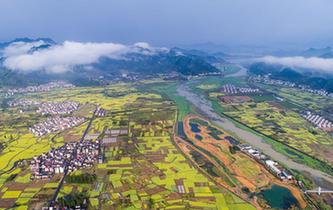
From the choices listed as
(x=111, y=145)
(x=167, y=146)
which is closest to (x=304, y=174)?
(x=167, y=146)

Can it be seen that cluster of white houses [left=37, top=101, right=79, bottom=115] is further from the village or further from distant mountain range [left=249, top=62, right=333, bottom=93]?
distant mountain range [left=249, top=62, right=333, bottom=93]

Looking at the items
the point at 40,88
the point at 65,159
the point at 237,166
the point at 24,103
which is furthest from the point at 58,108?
the point at 237,166

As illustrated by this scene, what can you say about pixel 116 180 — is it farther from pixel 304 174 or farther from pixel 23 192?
pixel 304 174

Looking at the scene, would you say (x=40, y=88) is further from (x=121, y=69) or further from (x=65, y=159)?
(x=65, y=159)

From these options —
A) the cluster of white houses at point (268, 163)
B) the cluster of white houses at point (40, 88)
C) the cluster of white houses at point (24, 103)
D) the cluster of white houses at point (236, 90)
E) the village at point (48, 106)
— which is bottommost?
the cluster of white houses at point (40, 88)

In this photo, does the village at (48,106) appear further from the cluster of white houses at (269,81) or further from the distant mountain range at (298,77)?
the distant mountain range at (298,77)

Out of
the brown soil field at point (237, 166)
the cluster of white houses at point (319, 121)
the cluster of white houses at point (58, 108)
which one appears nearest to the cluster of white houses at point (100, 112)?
the cluster of white houses at point (58, 108)

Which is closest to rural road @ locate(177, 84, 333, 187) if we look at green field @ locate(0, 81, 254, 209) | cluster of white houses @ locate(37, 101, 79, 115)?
green field @ locate(0, 81, 254, 209)
